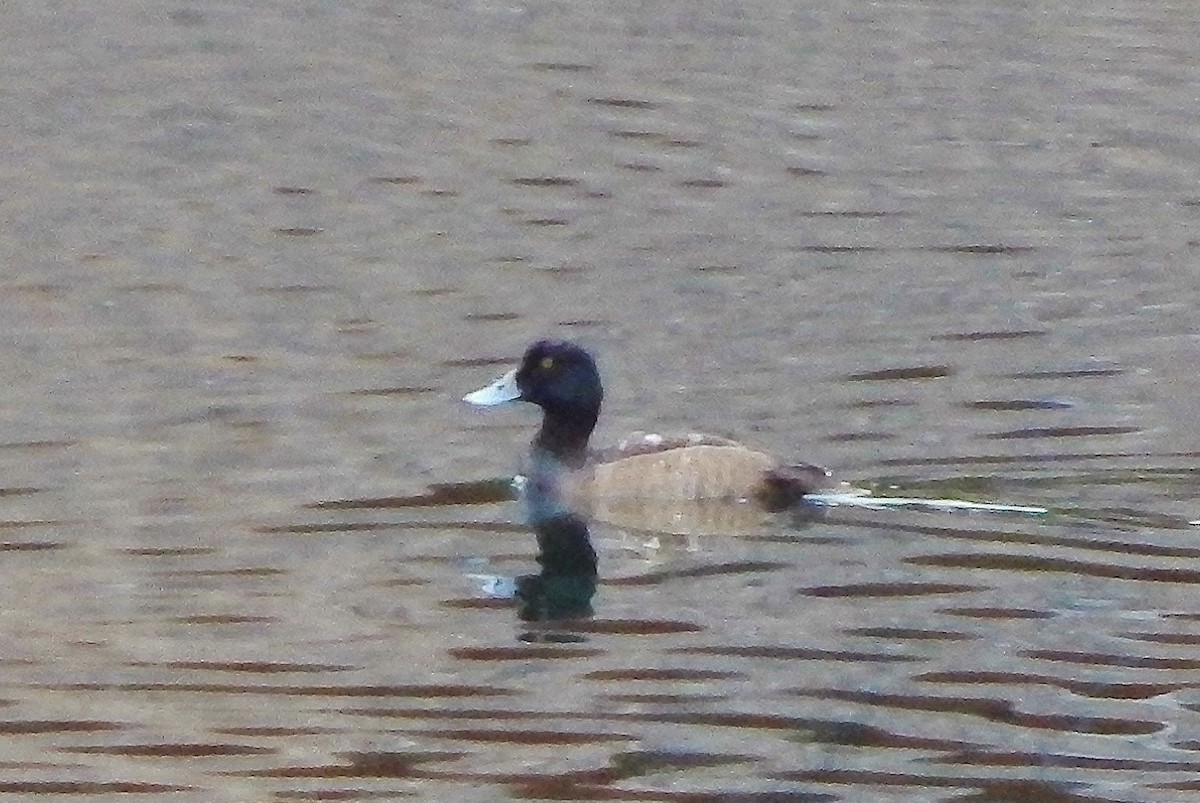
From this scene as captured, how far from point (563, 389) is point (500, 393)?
14.3 inches

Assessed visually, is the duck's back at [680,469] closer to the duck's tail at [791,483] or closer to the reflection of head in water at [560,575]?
the duck's tail at [791,483]

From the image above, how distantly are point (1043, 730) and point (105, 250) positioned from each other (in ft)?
34.2

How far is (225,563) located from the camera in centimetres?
1209

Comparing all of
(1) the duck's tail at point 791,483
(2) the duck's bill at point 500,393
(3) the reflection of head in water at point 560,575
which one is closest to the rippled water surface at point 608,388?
(3) the reflection of head in water at point 560,575

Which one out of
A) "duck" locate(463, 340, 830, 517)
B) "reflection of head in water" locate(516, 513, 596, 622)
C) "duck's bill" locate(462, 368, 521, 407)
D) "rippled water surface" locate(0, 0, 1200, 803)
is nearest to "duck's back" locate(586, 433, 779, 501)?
"duck" locate(463, 340, 830, 517)

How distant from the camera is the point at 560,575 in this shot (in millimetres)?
12344

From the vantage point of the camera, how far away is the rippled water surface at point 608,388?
993cm

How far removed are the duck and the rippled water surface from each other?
8.2 inches

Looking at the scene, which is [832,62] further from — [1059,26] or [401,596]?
[401,596]

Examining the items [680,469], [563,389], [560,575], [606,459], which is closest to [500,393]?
[563,389]

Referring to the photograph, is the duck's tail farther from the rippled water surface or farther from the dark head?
→ the dark head

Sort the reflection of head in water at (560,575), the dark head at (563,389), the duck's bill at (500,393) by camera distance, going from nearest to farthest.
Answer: the reflection of head in water at (560,575)
the dark head at (563,389)
the duck's bill at (500,393)

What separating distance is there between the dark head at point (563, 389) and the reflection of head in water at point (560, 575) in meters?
0.74

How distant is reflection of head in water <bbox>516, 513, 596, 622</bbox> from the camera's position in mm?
11648
